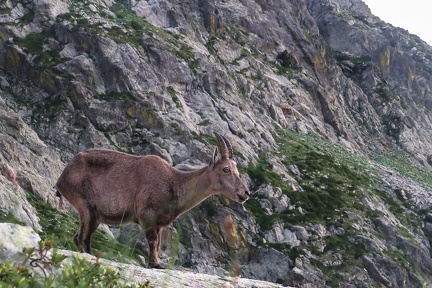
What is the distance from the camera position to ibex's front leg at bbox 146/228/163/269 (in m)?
10.5

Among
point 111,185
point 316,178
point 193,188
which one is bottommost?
point 316,178

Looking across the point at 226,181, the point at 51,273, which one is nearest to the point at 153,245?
the point at 226,181

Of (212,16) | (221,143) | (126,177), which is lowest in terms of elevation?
(212,16)

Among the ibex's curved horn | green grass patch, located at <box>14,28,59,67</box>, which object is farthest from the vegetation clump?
green grass patch, located at <box>14,28,59,67</box>

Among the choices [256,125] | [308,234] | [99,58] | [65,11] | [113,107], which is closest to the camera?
[308,234]

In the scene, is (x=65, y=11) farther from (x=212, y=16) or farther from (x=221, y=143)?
(x=221, y=143)

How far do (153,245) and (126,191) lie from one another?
157cm

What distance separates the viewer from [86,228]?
11.0 m

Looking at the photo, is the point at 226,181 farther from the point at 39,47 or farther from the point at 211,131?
the point at 39,47

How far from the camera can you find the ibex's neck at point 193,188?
12.0 meters

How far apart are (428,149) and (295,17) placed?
45439mm

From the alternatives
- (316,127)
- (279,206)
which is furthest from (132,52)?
(316,127)

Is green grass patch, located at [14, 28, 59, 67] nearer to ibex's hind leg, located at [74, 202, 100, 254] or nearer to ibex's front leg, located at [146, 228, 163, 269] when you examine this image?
ibex's hind leg, located at [74, 202, 100, 254]

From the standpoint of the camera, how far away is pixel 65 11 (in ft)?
206
